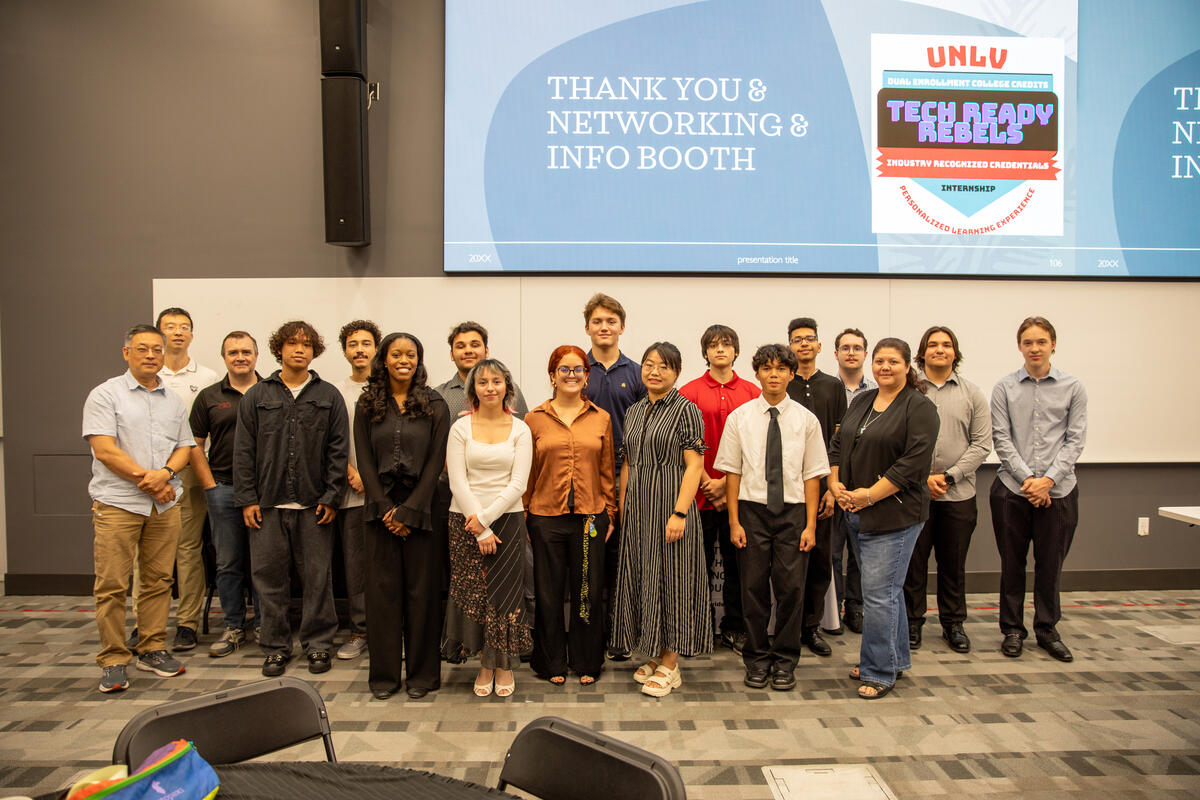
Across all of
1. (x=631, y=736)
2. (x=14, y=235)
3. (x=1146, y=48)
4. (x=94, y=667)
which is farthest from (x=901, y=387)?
(x=14, y=235)

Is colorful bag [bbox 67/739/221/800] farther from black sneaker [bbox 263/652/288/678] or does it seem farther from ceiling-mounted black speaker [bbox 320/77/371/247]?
ceiling-mounted black speaker [bbox 320/77/371/247]

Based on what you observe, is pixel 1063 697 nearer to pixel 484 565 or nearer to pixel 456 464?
pixel 484 565

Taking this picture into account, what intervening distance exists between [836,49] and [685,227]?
1508mm

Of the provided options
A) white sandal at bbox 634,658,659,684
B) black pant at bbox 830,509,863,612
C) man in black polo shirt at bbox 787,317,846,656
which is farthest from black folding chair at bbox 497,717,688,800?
black pant at bbox 830,509,863,612

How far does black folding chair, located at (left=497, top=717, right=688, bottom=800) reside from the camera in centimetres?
125

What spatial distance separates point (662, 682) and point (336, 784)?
197cm

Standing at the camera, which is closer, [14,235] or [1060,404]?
[1060,404]

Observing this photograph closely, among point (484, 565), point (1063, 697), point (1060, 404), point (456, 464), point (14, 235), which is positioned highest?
point (14, 235)

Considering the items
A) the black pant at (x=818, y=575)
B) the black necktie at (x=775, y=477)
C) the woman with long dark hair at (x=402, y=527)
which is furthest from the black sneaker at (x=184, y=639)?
the black pant at (x=818, y=575)

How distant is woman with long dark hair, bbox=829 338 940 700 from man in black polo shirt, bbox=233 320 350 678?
2.47 meters

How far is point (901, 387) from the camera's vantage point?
3029mm

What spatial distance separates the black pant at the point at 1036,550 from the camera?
3.52m

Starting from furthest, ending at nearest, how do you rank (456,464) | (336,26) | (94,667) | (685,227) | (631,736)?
(685,227) → (336,26) → (94,667) → (456,464) → (631,736)

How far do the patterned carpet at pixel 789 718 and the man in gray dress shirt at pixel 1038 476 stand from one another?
22 centimetres
